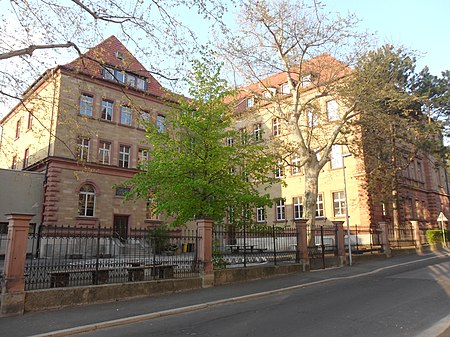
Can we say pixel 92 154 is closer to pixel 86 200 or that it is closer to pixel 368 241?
pixel 86 200

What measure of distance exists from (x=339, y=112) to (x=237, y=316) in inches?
710

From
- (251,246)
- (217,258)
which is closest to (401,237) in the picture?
(251,246)

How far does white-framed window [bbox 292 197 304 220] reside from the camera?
1312 inches

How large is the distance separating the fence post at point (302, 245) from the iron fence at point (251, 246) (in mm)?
299

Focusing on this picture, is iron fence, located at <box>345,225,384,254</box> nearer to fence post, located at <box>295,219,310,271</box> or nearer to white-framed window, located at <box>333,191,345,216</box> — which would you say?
white-framed window, located at <box>333,191,345,216</box>

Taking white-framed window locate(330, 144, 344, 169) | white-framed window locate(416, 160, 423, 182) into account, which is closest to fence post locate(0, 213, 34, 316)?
white-framed window locate(330, 144, 344, 169)

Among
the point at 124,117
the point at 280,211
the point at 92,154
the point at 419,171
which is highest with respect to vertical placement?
the point at 124,117

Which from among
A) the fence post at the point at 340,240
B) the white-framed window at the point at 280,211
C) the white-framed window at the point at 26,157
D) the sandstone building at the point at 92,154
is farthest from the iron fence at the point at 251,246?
the white-framed window at the point at 26,157

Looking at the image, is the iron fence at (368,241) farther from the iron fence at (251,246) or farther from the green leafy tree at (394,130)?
the iron fence at (251,246)

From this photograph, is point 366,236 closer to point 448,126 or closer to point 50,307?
point 448,126

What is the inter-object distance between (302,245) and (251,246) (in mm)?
3637

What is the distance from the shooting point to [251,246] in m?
15.0

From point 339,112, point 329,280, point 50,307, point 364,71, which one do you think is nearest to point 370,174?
point 339,112

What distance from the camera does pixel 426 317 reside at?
24.9ft
